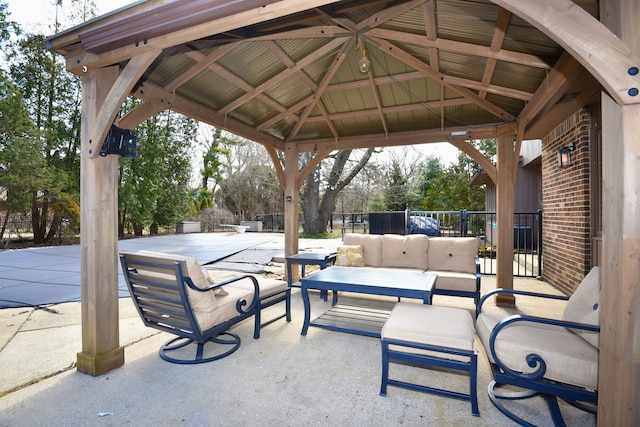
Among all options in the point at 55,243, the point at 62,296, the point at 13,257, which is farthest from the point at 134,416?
the point at 55,243

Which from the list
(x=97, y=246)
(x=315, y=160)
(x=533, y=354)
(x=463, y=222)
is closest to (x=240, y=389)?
(x=97, y=246)

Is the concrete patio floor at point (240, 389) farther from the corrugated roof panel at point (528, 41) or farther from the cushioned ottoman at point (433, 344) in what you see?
the corrugated roof panel at point (528, 41)

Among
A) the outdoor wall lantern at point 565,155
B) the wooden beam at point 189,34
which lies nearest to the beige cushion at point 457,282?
the outdoor wall lantern at point 565,155

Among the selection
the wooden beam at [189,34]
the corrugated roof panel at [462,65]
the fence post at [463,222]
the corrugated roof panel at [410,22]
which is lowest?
the fence post at [463,222]

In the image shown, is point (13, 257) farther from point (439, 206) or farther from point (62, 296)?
point (439, 206)

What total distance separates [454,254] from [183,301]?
3439 millimetres

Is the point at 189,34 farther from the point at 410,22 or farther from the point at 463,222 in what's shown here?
the point at 463,222

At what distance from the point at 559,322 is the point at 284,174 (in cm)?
484

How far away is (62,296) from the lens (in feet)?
15.5

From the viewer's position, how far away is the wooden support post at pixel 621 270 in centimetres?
148

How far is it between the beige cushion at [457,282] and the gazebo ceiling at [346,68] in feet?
6.97

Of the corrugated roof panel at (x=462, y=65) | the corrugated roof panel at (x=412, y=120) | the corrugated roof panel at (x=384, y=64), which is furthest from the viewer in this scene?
the corrugated roof panel at (x=412, y=120)

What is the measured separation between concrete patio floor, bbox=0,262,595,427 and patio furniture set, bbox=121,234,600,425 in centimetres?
12

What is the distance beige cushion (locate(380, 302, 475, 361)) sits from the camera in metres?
2.16
